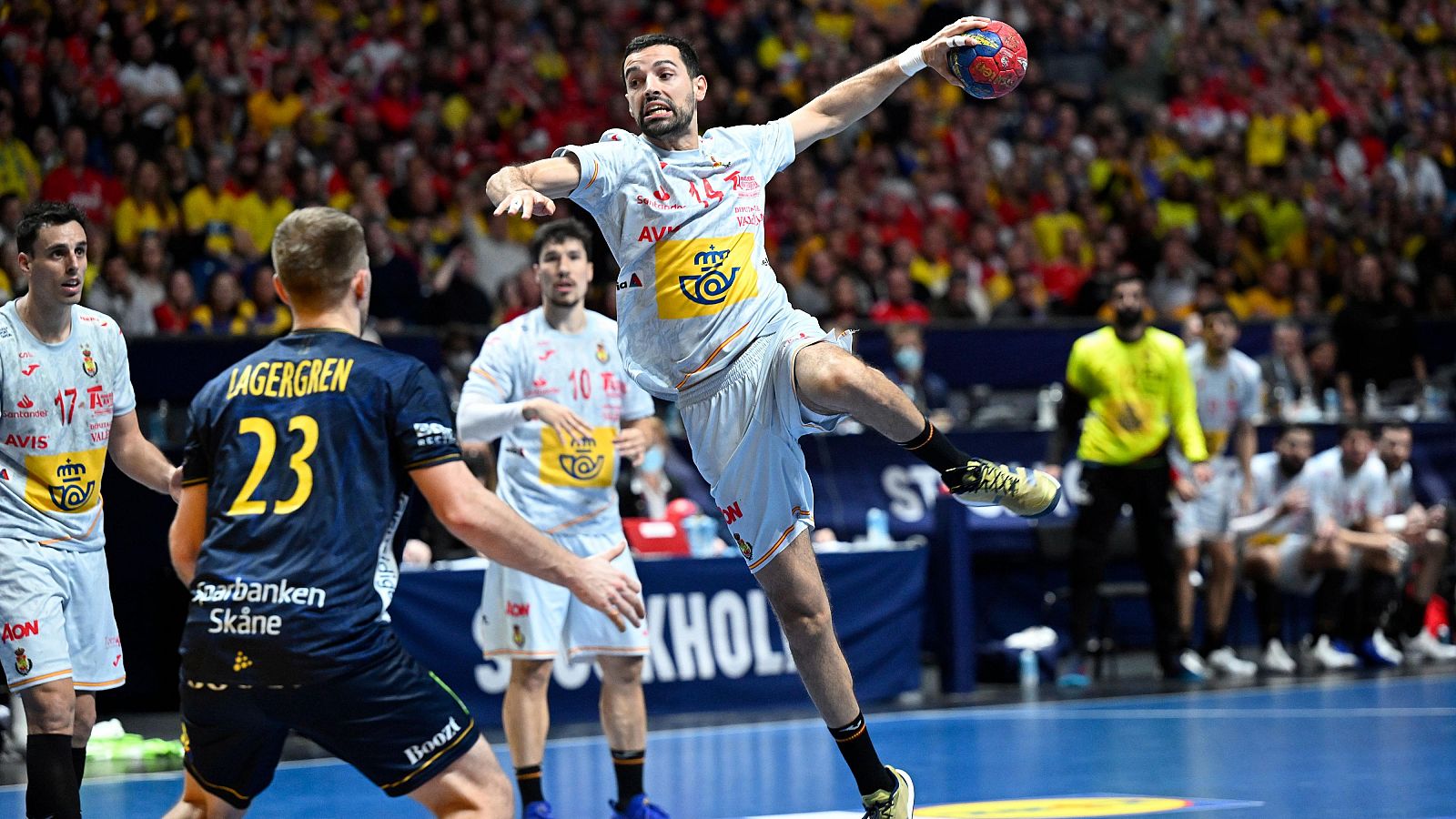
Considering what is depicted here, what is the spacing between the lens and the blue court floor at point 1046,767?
707cm

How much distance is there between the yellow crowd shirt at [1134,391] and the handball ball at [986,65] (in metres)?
6.12

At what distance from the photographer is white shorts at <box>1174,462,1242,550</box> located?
41.8 feet

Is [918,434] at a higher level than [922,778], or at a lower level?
higher

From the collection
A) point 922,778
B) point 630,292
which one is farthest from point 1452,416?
point 630,292

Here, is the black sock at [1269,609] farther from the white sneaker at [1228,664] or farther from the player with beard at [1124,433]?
the player with beard at [1124,433]

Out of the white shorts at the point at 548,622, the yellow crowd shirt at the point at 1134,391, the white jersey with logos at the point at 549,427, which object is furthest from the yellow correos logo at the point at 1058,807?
the yellow crowd shirt at the point at 1134,391

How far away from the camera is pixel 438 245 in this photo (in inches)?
569

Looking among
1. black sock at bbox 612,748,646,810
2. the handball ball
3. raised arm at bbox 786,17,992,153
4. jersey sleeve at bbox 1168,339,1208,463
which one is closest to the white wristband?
raised arm at bbox 786,17,992,153

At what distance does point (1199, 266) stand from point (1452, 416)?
3477 mm

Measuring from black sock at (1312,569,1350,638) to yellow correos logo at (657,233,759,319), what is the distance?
8.49m

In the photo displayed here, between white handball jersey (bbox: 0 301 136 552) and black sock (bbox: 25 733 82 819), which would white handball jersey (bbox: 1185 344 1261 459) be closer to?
white handball jersey (bbox: 0 301 136 552)

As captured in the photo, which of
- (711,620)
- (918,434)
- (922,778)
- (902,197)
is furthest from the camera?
(902,197)

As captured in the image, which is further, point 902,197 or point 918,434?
point 902,197

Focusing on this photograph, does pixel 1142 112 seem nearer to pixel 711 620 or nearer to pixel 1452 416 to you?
pixel 1452 416
